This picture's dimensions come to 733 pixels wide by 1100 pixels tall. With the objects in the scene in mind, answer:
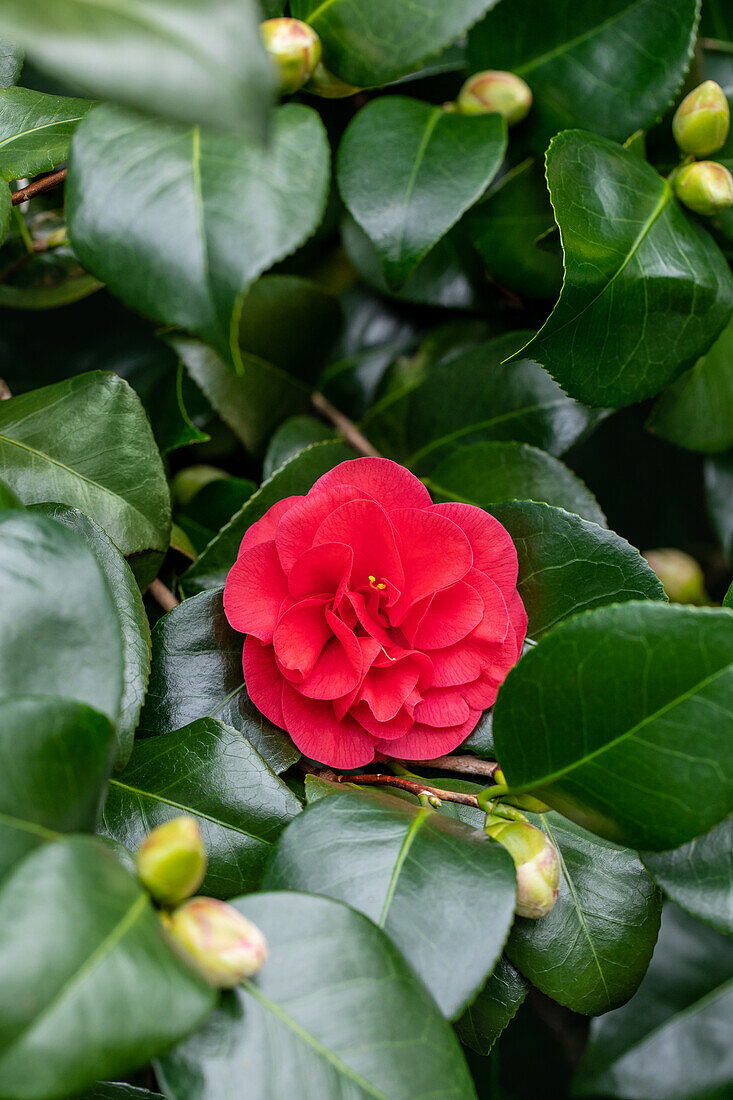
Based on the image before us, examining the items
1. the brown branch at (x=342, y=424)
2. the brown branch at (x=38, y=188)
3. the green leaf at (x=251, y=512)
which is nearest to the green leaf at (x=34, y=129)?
the brown branch at (x=38, y=188)

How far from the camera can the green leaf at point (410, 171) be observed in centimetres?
Answer: 59

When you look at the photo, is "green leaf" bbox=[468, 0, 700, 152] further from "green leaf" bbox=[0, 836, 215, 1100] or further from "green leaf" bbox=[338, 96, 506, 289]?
"green leaf" bbox=[0, 836, 215, 1100]

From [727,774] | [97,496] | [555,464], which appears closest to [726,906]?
[727,774]

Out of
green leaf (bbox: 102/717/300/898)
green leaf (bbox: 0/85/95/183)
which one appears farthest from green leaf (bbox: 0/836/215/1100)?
Result: green leaf (bbox: 0/85/95/183)

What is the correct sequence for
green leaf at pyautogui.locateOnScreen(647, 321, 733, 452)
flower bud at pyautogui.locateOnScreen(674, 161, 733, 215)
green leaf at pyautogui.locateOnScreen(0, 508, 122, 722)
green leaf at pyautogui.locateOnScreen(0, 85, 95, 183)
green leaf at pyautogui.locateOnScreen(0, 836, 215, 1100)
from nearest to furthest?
1. green leaf at pyautogui.locateOnScreen(0, 836, 215, 1100)
2. green leaf at pyautogui.locateOnScreen(0, 508, 122, 722)
3. green leaf at pyautogui.locateOnScreen(0, 85, 95, 183)
4. flower bud at pyautogui.locateOnScreen(674, 161, 733, 215)
5. green leaf at pyautogui.locateOnScreen(647, 321, 733, 452)

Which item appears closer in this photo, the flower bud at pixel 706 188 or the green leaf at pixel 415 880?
the green leaf at pixel 415 880

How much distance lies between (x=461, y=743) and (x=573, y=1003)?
0.54ft

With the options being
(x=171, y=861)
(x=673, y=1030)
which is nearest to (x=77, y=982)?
(x=171, y=861)

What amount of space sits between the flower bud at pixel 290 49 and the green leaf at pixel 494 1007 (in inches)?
22.3

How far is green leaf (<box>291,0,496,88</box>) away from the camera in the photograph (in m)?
0.52

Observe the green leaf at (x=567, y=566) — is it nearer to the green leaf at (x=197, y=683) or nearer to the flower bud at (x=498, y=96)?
the green leaf at (x=197, y=683)

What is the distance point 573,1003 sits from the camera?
0.52m

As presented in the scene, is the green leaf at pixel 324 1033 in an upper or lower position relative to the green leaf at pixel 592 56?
lower

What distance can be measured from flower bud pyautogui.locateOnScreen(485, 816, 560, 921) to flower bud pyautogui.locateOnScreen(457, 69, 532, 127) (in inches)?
20.9
